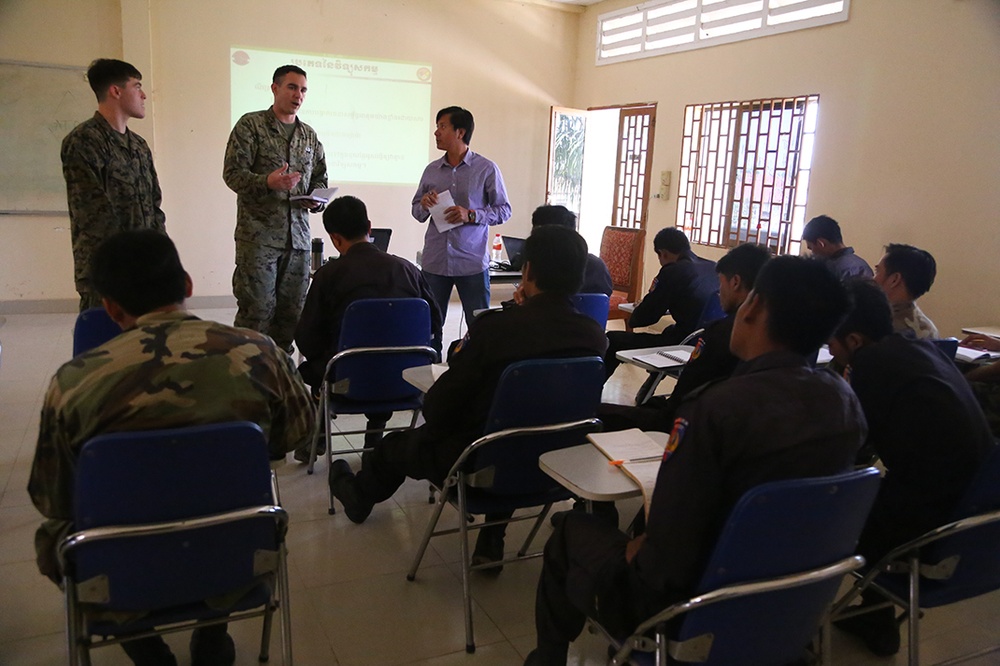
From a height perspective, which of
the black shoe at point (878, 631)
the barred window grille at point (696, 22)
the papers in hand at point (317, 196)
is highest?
the barred window grille at point (696, 22)

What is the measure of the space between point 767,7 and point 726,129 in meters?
0.99

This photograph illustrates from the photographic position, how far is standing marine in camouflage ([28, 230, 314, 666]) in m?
1.40

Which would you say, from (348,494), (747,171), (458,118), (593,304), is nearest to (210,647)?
(348,494)

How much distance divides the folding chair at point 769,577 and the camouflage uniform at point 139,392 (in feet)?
3.17

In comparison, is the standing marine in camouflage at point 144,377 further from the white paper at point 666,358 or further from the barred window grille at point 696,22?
the barred window grille at point 696,22

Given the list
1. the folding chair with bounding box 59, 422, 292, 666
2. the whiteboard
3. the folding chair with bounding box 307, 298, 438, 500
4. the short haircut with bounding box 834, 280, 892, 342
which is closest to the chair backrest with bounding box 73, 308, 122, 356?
the folding chair with bounding box 307, 298, 438, 500

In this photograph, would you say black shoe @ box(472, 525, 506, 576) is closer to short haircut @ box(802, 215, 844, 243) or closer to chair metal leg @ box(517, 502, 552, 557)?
chair metal leg @ box(517, 502, 552, 557)

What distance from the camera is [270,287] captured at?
12.7 feet

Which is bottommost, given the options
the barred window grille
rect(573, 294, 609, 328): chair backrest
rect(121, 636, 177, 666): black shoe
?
rect(121, 636, 177, 666): black shoe

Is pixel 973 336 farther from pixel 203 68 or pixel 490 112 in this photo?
pixel 203 68

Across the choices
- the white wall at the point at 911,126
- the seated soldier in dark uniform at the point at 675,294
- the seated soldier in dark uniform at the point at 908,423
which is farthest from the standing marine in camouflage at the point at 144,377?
the white wall at the point at 911,126

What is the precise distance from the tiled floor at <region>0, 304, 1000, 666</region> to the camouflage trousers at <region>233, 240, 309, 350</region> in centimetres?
112

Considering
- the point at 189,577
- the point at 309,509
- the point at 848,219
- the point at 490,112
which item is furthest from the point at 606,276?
the point at 490,112

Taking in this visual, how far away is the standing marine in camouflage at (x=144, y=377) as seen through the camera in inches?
55.2
